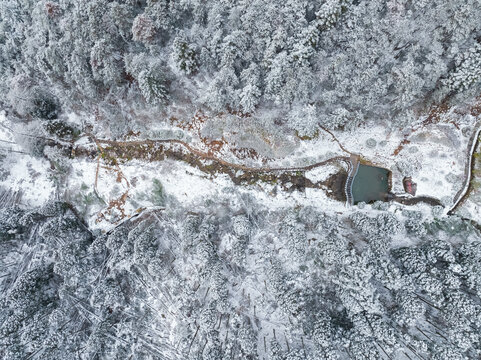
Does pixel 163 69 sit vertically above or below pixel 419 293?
above

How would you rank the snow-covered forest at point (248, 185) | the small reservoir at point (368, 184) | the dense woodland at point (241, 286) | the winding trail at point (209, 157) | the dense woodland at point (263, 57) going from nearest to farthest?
the dense woodland at point (241, 286), the snow-covered forest at point (248, 185), the dense woodland at point (263, 57), the small reservoir at point (368, 184), the winding trail at point (209, 157)

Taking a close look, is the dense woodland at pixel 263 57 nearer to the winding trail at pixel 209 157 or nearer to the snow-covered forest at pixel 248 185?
the snow-covered forest at pixel 248 185

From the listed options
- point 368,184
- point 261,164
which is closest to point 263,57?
point 261,164

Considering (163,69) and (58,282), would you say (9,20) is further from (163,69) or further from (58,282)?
(58,282)

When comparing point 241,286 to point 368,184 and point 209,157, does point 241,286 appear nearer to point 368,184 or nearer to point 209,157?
point 209,157

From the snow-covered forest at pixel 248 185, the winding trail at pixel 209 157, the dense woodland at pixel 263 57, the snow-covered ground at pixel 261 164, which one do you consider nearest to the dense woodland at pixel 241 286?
the snow-covered forest at pixel 248 185

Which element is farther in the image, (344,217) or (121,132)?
(121,132)

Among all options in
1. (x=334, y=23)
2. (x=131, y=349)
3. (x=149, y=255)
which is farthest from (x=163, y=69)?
(x=131, y=349)
